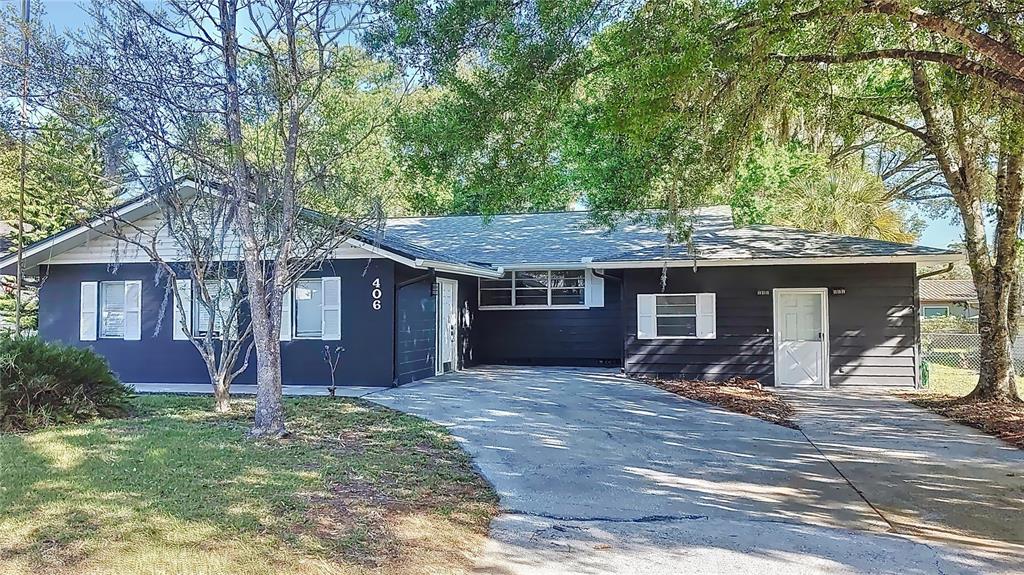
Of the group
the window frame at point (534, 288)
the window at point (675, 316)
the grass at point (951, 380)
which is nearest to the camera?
the grass at point (951, 380)

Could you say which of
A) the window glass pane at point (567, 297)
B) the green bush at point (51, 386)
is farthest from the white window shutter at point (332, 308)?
the window glass pane at point (567, 297)

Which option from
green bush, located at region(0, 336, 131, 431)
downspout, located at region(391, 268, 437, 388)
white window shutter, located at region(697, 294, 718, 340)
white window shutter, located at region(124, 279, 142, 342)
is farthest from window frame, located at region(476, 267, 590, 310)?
green bush, located at region(0, 336, 131, 431)

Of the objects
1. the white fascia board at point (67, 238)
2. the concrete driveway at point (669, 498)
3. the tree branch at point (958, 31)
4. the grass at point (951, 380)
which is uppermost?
the tree branch at point (958, 31)

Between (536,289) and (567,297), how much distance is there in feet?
2.25

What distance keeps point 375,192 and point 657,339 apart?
243 inches

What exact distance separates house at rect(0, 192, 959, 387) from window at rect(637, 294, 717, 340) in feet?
0.06

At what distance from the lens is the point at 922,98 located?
8664 millimetres

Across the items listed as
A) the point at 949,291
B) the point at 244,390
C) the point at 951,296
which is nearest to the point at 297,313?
the point at 244,390

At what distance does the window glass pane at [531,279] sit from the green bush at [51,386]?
26.0 ft

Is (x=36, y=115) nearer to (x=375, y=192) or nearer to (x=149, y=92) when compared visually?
(x=149, y=92)

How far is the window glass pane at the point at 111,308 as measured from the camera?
1183cm

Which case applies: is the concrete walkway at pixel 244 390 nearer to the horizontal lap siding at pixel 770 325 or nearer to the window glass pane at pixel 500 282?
the window glass pane at pixel 500 282

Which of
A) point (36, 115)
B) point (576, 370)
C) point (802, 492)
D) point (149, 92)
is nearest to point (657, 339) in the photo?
point (576, 370)

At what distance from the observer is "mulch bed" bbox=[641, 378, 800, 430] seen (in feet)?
27.3
